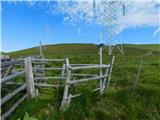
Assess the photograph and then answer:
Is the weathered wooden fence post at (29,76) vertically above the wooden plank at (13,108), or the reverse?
the weathered wooden fence post at (29,76)

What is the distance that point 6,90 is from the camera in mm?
11773

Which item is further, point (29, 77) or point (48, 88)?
point (48, 88)

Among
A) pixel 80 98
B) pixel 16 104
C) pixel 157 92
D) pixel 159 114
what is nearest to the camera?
pixel 159 114

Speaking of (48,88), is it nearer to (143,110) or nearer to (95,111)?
(95,111)

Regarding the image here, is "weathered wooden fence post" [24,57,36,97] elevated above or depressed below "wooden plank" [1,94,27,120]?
above

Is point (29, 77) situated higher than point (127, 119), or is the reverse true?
point (29, 77)

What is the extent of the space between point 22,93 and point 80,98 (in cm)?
182

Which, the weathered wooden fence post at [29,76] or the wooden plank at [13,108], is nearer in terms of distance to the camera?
the wooden plank at [13,108]

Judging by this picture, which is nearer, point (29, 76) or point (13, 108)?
point (13, 108)

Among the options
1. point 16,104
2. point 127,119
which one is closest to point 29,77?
point 16,104

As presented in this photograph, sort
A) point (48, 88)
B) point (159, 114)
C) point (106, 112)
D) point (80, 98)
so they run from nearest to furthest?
point (159, 114) → point (106, 112) → point (80, 98) → point (48, 88)

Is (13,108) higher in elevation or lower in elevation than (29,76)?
lower

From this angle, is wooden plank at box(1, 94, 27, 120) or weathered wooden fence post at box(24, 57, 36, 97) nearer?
wooden plank at box(1, 94, 27, 120)

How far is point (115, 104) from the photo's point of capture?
9.94 meters
